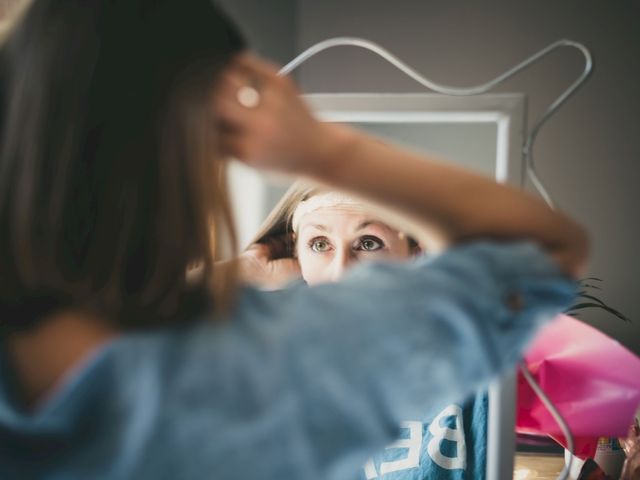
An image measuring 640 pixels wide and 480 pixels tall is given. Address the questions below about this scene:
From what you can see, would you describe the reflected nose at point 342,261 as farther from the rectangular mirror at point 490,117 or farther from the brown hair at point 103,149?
the brown hair at point 103,149

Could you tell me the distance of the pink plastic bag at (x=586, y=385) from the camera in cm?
68

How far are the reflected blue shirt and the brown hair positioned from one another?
4 cm

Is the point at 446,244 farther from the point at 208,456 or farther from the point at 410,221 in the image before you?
the point at 208,456

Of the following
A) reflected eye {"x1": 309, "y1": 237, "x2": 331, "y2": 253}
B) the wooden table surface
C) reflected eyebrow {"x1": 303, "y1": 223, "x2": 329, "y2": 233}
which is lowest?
the wooden table surface

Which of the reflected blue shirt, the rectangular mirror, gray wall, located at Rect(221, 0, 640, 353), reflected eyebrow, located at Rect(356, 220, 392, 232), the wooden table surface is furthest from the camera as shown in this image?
gray wall, located at Rect(221, 0, 640, 353)

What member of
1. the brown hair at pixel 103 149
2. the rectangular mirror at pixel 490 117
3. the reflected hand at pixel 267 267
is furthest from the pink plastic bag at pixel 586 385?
the brown hair at pixel 103 149

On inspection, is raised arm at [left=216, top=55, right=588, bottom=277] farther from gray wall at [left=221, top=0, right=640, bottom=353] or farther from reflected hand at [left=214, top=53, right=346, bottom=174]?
gray wall at [left=221, top=0, right=640, bottom=353]

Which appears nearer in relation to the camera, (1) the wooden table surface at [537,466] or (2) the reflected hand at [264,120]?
(2) the reflected hand at [264,120]

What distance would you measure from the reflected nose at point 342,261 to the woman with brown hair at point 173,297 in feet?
1.70

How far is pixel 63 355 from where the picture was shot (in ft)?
0.81

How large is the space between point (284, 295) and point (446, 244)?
0.32ft

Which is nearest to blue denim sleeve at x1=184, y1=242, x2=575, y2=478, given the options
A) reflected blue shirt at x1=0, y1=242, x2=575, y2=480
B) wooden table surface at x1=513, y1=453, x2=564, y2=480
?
reflected blue shirt at x1=0, y1=242, x2=575, y2=480

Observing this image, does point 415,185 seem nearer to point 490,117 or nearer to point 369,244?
point 490,117

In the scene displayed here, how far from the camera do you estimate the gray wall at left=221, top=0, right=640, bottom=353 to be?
1395 millimetres
